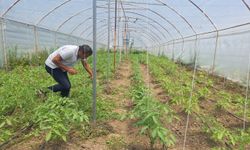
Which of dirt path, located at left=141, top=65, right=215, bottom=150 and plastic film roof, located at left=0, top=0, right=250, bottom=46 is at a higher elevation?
plastic film roof, located at left=0, top=0, right=250, bottom=46

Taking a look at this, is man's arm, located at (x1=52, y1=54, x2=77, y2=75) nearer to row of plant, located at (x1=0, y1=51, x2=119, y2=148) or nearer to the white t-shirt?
the white t-shirt

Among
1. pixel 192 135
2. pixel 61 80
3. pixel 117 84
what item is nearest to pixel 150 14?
pixel 117 84

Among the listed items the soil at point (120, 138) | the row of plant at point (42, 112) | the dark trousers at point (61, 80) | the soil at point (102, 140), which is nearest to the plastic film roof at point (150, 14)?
the soil at point (120, 138)

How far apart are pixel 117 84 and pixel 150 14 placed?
875 centimetres

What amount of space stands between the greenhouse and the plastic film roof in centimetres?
5

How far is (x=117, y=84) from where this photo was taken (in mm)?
7934

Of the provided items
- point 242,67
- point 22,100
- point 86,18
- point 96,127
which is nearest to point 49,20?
point 86,18

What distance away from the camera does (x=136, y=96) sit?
4559 millimetres

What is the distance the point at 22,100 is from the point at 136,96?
1.57 metres

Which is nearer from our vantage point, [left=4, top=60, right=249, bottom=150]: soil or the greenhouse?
[left=4, top=60, right=249, bottom=150]: soil

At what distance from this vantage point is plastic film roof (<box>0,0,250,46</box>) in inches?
362

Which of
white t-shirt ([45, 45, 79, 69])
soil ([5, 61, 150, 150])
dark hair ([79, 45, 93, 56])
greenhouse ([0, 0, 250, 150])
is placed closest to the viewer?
soil ([5, 61, 150, 150])

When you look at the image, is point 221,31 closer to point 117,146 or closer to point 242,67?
point 242,67

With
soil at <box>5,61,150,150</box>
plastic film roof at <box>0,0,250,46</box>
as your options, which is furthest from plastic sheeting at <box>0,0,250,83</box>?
soil at <box>5,61,150,150</box>
